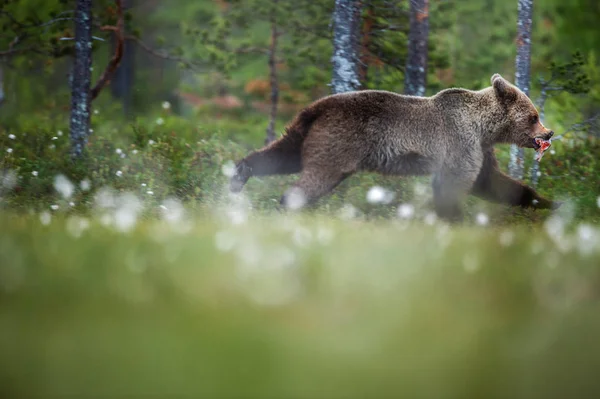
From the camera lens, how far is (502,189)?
10.1 m

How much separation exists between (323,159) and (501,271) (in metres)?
4.36

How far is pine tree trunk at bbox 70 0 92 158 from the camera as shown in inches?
485

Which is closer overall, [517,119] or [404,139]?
[404,139]

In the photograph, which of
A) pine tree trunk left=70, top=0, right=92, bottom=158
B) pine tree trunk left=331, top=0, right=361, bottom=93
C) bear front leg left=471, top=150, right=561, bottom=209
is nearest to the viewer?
bear front leg left=471, top=150, right=561, bottom=209

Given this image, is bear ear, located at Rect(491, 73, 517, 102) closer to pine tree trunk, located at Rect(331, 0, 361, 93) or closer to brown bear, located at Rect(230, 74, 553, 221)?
brown bear, located at Rect(230, 74, 553, 221)

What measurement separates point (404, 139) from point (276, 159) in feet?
5.35

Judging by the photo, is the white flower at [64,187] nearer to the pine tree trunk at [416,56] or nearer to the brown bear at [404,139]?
the brown bear at [404,139]

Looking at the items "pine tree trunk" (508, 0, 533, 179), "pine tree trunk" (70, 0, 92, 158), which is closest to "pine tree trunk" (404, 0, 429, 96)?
"pine tree trunk" (508, 0, 533, 179)

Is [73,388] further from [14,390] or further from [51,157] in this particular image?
[51,157]

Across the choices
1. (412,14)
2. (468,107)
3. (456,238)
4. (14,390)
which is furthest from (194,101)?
(14,390)

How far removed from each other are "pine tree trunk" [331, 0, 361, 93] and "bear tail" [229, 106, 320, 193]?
2.07 metres

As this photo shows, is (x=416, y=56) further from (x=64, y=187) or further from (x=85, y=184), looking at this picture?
(x=64, y=187)

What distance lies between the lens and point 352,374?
3.68 meters

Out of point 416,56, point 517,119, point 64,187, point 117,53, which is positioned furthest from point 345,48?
point 117,53
